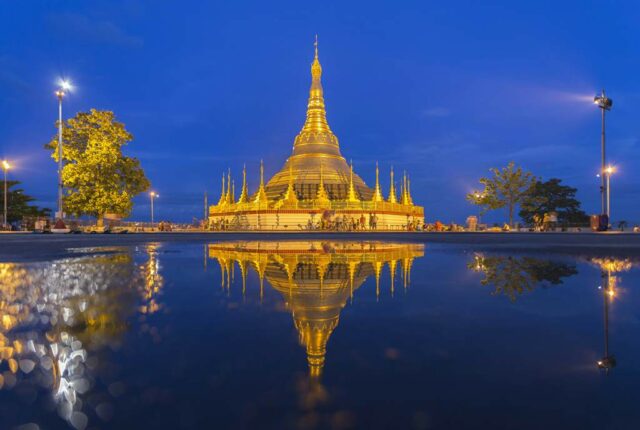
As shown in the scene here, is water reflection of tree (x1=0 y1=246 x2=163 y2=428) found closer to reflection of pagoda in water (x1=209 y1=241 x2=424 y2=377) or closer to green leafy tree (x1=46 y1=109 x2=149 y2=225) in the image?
reflection of pagoda in water (x1=209 y1=241 x2=424 y2=377)

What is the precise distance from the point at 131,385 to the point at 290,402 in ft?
2.80

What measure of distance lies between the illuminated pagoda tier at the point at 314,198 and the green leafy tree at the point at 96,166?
15.5 meters

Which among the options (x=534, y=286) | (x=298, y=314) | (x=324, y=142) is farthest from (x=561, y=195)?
(x=298, y=314)

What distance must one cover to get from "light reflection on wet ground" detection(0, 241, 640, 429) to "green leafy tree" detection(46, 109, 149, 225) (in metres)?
24.7

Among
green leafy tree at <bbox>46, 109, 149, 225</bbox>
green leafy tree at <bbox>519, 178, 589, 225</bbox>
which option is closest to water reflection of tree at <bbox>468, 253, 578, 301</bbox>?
green leafy tree at <bbox>46, 109, 149, 225</bbox>

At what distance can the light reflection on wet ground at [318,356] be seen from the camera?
1.79 m

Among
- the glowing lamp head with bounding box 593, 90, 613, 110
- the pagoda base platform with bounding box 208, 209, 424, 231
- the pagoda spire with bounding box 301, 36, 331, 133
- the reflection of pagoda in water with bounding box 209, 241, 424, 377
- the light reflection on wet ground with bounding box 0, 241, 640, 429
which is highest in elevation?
the pagoda spire with bounding box 301, 36, 331, 133

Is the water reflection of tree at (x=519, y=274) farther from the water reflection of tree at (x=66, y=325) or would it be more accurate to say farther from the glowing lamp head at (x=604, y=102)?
the glowing lamp head at (x=604, y=102)

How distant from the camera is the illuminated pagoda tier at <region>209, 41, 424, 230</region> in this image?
134 ft

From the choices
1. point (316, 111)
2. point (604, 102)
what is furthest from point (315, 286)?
point (316, 111)

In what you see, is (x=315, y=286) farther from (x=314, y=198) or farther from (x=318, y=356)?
(x=314, y=198)

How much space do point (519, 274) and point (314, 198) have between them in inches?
1494

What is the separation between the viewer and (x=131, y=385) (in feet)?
6.77

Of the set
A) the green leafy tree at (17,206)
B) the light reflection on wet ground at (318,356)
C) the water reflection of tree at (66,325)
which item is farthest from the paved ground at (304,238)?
the green leafy tree at (17,206)
